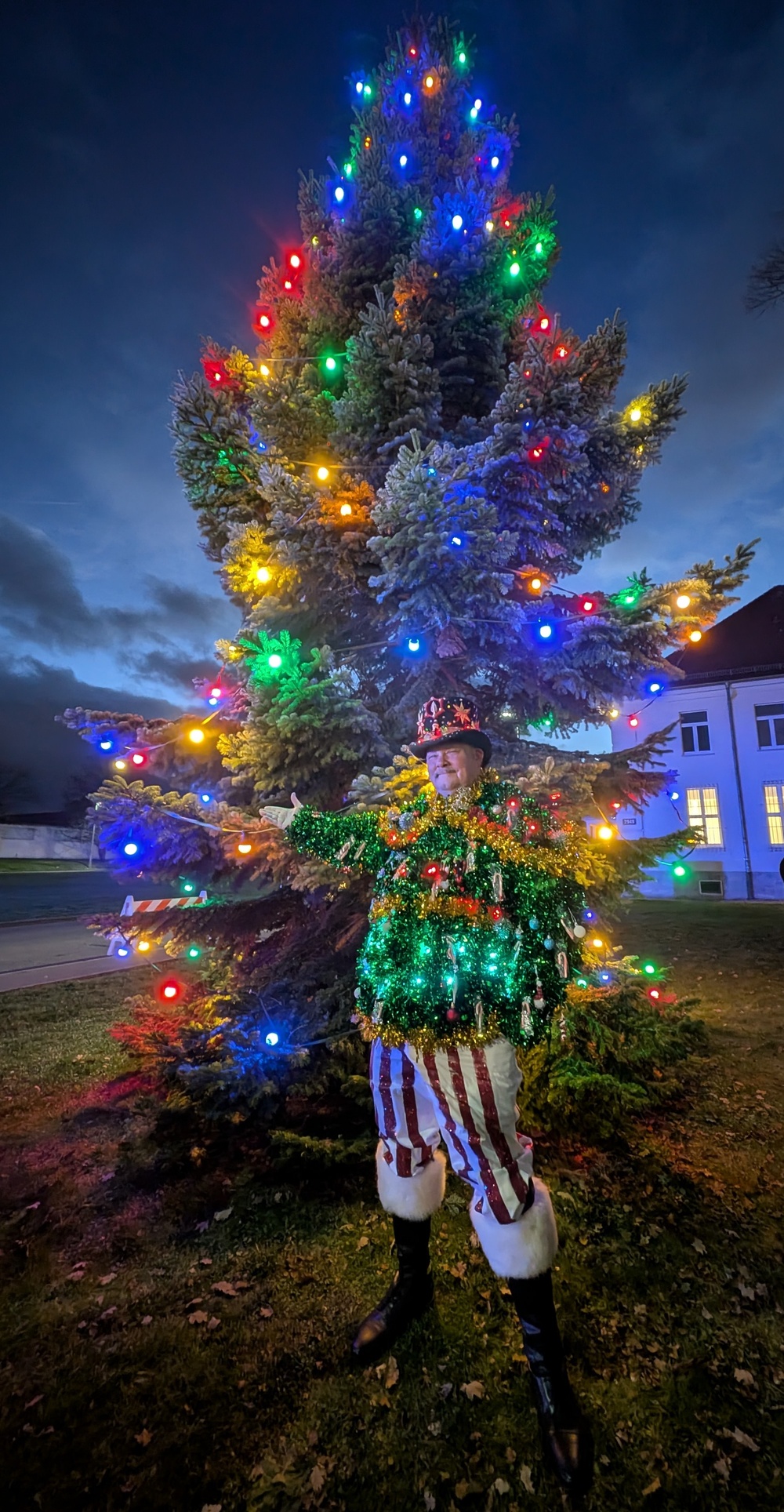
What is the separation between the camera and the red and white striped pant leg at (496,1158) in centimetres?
208

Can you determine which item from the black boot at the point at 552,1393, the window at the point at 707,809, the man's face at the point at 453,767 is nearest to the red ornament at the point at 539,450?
the man's face at the point at 453,767

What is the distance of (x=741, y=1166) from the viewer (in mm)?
3498

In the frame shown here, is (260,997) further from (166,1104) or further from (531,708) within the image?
(531,708)

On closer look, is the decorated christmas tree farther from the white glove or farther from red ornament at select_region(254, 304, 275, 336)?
the white glove

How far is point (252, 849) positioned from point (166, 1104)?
1.85m

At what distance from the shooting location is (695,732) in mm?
20688

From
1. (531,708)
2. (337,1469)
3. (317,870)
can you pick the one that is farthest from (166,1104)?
(531,708)

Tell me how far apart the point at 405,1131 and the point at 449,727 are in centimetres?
175

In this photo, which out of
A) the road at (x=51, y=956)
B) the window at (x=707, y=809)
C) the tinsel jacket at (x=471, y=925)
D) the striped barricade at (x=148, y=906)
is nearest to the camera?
the tinsel jacket at (x=471, y=925)

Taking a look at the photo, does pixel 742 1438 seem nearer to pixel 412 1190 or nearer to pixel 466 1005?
pixel 412 1190

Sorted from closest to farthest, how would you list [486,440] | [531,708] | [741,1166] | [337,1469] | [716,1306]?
1. [337,1469]
2. [716,1306]
3. [741,1166]
4. [486,440]
5. [531,708]

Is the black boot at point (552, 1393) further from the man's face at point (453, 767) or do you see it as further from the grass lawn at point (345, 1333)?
the man's face at point (453, 767)

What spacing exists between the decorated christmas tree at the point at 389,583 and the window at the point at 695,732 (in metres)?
17.1

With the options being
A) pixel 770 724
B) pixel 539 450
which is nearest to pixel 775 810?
pixel 770 724
